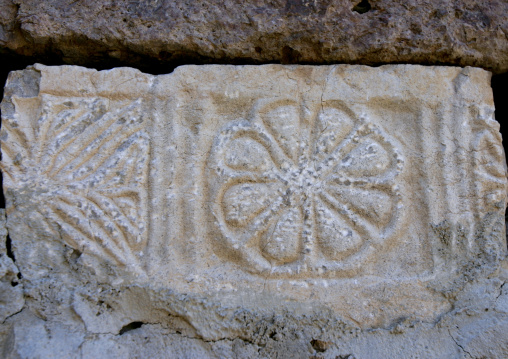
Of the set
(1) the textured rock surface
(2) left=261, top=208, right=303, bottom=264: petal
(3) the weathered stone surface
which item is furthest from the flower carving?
(3) the weathered stone surface

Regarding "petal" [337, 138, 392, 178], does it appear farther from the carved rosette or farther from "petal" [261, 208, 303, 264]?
the carved rosette

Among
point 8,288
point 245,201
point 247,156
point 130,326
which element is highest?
point 247,156

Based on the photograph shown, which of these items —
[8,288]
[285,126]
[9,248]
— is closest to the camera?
[8,288]

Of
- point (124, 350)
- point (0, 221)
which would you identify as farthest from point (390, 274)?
point (0, 221)

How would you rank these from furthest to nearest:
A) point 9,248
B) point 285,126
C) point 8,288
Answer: point 285,126, point 9,248, point 8,288

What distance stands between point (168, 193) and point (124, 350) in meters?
0.53

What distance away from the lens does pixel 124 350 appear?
1.46 meters

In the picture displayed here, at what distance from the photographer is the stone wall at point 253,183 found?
153 cm

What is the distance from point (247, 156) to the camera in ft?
5.49

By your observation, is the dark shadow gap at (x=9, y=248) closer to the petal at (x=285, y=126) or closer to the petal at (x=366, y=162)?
the petal at (x=285, y=126)

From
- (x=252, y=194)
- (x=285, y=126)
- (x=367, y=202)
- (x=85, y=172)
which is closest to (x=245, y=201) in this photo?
(x=252, y=194)

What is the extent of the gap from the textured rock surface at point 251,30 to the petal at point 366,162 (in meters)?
0.37

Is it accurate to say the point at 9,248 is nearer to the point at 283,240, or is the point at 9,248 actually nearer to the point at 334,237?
the point at 283,240

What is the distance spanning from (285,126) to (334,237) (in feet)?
1.44
